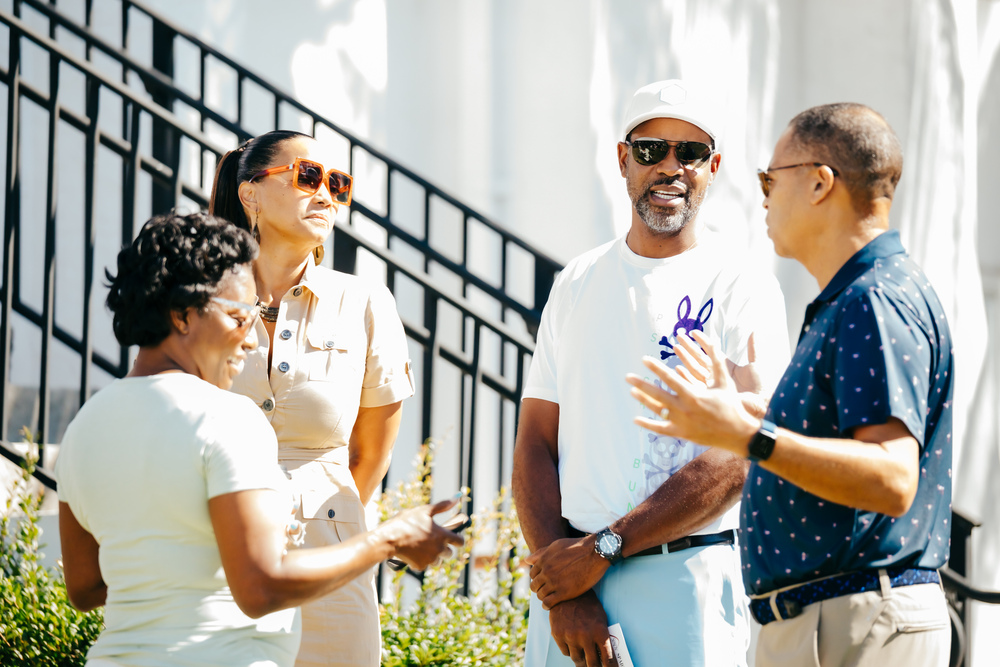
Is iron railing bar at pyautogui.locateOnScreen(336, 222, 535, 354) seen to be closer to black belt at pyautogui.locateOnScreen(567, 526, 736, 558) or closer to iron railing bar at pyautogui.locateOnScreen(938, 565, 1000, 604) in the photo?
black belt at pyautogui.locateOnScreen(567, 526, 736, 558)

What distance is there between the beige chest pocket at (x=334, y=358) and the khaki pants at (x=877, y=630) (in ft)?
3.96

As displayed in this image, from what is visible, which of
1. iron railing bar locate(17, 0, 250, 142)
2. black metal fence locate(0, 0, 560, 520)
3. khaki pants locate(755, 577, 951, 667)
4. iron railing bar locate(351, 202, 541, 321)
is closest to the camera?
khaki pants locate(755, 577, 951, 667)

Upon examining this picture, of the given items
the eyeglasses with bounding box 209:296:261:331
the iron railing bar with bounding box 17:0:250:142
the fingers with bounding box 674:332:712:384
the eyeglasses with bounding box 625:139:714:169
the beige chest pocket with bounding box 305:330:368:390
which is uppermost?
the iron railing bar with bounding box 17:0:250:142

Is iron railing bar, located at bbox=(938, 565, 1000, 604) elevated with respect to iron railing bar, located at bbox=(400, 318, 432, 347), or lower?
lower

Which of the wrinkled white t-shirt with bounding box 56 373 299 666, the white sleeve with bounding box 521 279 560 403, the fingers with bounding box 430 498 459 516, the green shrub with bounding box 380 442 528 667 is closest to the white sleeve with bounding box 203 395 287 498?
the wrinkled white t-shirt with bounding box 56 373 299 666

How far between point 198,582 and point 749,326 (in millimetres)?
1475

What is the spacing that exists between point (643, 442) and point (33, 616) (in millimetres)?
1982

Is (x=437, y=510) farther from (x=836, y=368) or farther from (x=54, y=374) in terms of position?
(x=54, y=374)

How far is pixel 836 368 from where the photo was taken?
6.53 feet

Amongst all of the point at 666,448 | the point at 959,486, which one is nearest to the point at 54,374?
the point at 666,448

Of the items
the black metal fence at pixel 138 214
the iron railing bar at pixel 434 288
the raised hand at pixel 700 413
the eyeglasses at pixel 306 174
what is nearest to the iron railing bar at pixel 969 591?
the black metal fence at pixel 138 214

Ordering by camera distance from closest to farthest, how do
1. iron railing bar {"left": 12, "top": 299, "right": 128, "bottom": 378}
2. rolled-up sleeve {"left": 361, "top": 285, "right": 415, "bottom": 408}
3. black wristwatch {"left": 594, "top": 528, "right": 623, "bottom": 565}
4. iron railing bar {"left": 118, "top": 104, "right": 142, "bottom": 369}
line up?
black wristwatch {"left": 594, "top": 528, "right": 623, "bottom": 565}
rolled-up sleeve {"left": 361, "top": 285, "right": 415, "bottom": 408}
iron railing bar {"left": 118, "top": 104, "right": 142, "bottom": 369}
iron railing bar {"left": 12, "top": 299, "right": 128, "bottom": 378}

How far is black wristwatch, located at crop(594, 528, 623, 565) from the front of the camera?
2.48 meters

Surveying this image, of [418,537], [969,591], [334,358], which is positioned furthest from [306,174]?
[969,591]
